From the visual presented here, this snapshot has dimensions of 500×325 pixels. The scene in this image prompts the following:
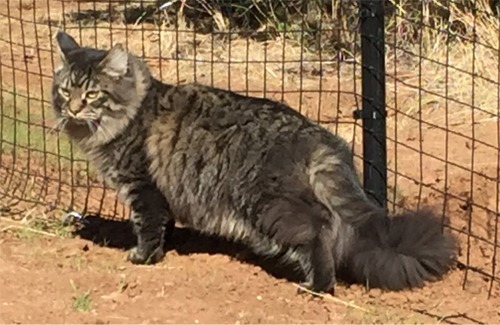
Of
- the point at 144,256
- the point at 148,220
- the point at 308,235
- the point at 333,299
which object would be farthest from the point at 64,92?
the point at 333,299

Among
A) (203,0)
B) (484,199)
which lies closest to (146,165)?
(484,199)

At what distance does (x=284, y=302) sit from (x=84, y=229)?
1601 mm

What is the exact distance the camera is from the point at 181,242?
606 cm

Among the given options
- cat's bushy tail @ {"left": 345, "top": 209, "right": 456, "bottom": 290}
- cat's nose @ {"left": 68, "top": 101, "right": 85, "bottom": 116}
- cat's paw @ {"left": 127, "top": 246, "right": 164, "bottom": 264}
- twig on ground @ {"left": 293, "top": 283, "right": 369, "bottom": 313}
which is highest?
cat's nose @ {"left": 68, "top": 101, "right": 85, "bottom": 116}

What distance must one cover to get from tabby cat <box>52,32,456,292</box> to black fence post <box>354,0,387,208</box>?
0.20m

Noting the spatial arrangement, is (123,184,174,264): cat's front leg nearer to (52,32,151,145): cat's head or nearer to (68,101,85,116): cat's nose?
(52,32,151,145): cat's head

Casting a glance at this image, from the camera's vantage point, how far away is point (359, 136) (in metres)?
7.24

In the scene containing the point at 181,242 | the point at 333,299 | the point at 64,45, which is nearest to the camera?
the point at 333,299

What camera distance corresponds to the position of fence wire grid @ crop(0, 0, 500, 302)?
246 inches

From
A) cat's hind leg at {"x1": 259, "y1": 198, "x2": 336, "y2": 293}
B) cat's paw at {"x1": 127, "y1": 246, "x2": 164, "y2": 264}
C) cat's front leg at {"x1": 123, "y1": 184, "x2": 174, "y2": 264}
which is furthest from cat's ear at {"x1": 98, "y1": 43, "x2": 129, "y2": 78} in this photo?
cat's hind leg at {"x1": 259, "y1": 198, "x2": 336, "y2": 293}

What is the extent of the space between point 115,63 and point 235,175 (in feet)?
2.95

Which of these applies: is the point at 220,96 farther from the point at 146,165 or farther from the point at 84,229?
the point at 84,229

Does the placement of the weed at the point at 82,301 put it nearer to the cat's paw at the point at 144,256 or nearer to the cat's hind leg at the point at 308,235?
the cat's paw at the point at 144,256

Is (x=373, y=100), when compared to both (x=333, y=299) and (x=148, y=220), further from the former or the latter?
(x=148, y=220)
